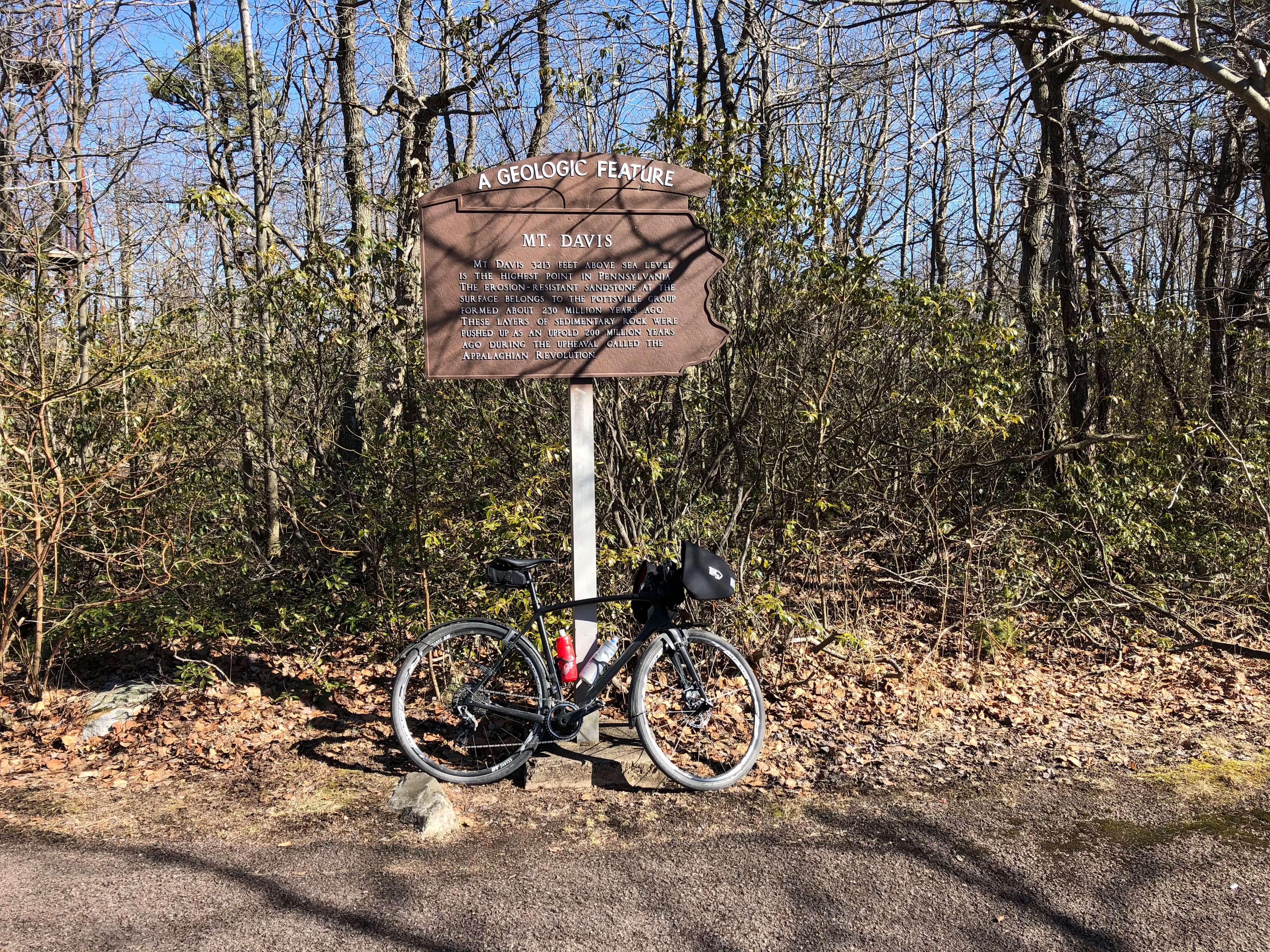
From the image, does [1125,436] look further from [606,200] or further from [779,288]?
[606,200]

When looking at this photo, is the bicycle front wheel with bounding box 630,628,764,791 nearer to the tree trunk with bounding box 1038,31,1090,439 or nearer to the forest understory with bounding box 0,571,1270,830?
the forest understory with bounding box 0,571,1270,830

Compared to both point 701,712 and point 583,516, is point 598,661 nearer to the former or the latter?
point 701,712

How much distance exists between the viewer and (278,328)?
5.87 meters

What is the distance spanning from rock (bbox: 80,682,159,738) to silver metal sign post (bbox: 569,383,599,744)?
289 centimetres

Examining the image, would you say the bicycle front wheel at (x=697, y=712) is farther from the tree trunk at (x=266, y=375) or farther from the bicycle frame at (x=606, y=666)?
the tree trunk at (x=266, y=375)

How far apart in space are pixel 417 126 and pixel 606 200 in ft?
11.5

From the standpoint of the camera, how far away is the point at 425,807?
4.03 meters

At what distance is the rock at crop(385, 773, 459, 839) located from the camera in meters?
3.94

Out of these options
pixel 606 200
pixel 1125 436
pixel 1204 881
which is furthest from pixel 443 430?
pixel 1125 436

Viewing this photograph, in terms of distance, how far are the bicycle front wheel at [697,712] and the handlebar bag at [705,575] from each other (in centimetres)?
20

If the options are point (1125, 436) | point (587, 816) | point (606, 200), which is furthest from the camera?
point (1125, 436)

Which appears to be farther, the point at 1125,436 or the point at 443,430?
the point at 1125,436

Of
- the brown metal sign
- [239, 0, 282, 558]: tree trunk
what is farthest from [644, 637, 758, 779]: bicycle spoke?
[239, 0, 282, 558]: tree trunk

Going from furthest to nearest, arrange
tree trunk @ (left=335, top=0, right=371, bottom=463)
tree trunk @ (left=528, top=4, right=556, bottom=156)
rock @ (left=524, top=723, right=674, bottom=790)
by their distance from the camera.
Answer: tree trunk @ (left=528, top=4, right=556, bottom=156), tree trunk @ (left=335, top=0, right=371, bottom=463), rock @ (left=524, top=723, right=674, bottom=790)
